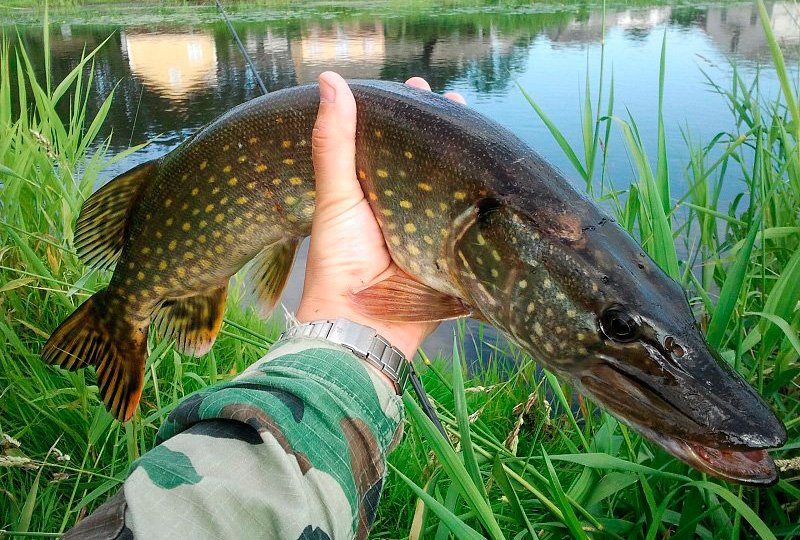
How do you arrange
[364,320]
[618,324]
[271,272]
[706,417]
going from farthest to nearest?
[271,272] < [364,320] < [618,324] < [706,417]

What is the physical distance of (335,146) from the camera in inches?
51.1

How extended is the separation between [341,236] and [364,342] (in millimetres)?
280

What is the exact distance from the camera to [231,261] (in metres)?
1.55

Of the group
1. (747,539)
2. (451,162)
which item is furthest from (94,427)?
(747,539)

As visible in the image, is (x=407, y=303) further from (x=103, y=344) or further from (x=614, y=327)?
(x=103, y=344)

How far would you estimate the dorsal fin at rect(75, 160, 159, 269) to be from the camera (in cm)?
163

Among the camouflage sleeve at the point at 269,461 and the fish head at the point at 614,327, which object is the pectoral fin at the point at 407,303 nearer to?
the fish head at the point at 614,327

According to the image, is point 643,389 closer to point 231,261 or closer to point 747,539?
point 747,539

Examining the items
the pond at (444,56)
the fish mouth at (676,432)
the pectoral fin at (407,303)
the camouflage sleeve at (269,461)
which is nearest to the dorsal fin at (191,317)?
the pectoral fin at (407,303)

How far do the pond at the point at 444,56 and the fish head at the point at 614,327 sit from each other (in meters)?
1.28

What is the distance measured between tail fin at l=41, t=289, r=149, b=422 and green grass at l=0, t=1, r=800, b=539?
9 cm

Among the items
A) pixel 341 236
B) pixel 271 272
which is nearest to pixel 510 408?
pixel 271 272

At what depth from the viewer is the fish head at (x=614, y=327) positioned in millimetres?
953

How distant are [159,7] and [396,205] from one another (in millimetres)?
17571
